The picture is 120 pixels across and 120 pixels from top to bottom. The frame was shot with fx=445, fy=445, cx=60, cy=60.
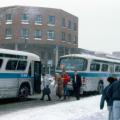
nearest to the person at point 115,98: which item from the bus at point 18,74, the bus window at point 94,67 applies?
the bus at point 18,74

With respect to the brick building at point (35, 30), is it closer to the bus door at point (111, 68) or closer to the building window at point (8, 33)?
the building window at point (8, 33)

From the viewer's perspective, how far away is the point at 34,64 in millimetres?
24609

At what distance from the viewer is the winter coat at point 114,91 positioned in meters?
12.2

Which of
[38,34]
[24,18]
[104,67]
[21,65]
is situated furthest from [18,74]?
[38,34]

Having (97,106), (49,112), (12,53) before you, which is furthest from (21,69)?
(49,112)

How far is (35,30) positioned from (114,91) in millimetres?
64294

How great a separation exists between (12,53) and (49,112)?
717 centimetres

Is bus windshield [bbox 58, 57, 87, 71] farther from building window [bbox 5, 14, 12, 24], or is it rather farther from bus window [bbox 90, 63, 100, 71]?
building window [bbox 5, 14, 12, 24]

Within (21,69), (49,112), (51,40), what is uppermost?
(51,40)

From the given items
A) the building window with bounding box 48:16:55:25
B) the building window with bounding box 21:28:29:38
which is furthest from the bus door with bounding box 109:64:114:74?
the building window with bounding box 48:16:55:25

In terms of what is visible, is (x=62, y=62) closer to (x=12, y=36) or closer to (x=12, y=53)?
(x=12, y=53)

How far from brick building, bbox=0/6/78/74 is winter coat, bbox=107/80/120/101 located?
199 feet

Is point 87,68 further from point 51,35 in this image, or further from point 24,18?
point 51,35

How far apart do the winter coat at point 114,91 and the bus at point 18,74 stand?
31.4 ft
